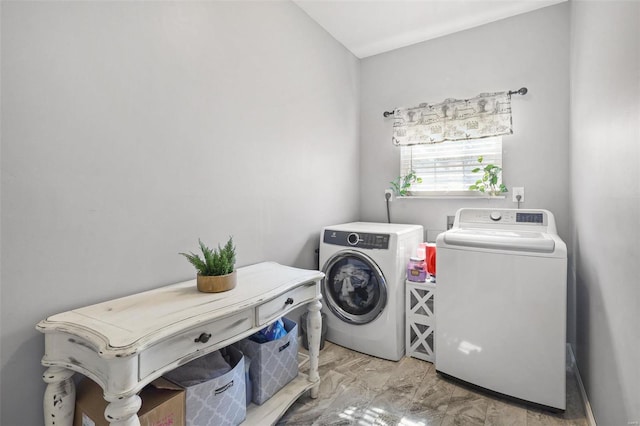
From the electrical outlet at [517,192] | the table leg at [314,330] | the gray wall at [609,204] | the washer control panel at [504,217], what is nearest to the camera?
the gray wall at [609,204]

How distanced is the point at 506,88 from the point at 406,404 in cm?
241

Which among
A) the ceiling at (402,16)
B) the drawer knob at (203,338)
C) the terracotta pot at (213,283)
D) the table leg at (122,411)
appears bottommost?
the table leg at (122,411)

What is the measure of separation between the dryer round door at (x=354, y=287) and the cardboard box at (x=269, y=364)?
68 centimetres

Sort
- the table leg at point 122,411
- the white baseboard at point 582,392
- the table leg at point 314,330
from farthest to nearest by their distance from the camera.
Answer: the table leg at point 314,330 < the white baseboard at point 582,392 < the table leg at point 122,411

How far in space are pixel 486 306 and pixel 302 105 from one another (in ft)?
6.05

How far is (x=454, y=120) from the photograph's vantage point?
2.63 metres

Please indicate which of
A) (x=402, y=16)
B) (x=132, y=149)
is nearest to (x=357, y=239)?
(x=132, y=149)

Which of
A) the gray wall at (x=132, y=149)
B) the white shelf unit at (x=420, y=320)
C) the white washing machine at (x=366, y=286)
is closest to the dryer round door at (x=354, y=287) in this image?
the white washing machine at (x=366, y=286)

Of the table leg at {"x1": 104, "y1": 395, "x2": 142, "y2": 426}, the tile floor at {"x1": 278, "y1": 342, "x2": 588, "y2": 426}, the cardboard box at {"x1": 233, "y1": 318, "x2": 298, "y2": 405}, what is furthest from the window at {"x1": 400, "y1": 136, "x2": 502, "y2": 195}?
the table leg at {"x1": 104, "y1": 395, "x2": 142, "y2": 426}

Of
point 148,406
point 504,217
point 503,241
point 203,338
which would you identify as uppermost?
point 504,217

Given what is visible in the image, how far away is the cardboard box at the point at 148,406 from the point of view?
3.46ft

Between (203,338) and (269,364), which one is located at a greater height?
(203,338)

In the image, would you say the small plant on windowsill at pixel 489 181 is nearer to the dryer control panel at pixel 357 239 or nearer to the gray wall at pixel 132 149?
the dryer control panel at pixel 357 239

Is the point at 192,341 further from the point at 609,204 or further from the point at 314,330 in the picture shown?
the point at 609,204
